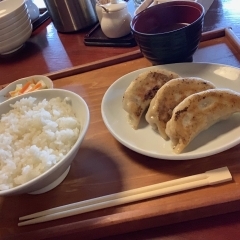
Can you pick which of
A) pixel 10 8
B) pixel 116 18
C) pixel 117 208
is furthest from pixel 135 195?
pixel 10 8

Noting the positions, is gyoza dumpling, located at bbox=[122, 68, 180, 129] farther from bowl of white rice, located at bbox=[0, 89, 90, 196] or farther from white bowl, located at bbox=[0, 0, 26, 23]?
white bowl, located at bbox=[0, 0, 26, 23]

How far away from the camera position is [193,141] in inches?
29.5

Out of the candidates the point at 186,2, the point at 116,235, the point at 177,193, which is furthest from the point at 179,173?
the point at 186,2

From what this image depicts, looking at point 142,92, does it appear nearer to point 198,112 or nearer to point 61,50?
point 198,112

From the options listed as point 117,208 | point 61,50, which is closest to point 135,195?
point 117,208

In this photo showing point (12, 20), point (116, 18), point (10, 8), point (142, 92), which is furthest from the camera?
point (10, 8)

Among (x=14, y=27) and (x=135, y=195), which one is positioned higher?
(x=14, y=27)

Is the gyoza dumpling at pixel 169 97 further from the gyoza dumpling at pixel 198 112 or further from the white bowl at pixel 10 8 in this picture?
the white bowl at pixel 10 8

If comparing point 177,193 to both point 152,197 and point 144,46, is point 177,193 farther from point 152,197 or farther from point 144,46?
point 144,46

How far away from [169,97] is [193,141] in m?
0.11

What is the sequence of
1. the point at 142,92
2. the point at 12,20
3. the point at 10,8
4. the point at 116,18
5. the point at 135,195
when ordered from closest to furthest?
the point at 135,195, the point at 142,92, the point at 116,18, the point at 12,20, the point at 10,8

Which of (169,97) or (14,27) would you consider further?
(14,27)

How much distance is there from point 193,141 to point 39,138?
33 cm

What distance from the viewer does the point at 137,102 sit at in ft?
2.78
